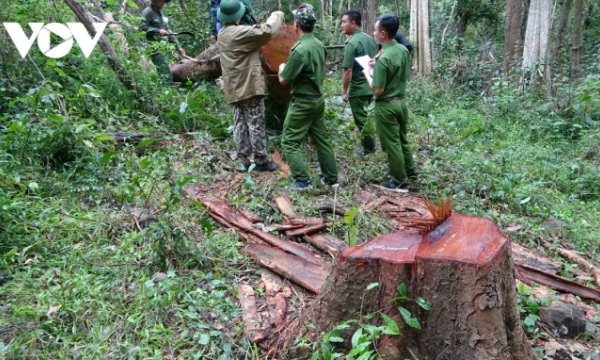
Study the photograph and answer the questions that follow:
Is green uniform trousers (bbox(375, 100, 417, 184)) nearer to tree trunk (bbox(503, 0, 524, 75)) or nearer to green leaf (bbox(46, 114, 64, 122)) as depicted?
green leaf (bbox(46, 114, 64, 122))

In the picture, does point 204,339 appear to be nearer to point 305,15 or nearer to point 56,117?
point 56,117

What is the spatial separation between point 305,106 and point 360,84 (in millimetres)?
1646

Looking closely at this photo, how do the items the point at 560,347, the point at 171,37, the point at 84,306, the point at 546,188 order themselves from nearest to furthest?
the point at 560,347, the point at 84,306, the point at 546,188, the point at 171,37

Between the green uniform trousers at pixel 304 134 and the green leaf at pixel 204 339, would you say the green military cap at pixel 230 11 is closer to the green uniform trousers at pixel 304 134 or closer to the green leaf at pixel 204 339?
the green uniform trousers at pixel 304 134

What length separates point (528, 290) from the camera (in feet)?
10.6

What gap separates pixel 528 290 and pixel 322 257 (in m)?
1.71

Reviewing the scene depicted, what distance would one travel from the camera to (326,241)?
3.88 meters

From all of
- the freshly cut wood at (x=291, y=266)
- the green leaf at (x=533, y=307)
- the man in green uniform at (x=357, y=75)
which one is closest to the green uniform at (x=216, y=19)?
the man in green uniform at (x=357, y=75)

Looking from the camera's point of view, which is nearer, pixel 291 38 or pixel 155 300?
pixel 155 300

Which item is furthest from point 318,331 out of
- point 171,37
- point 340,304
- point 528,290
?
point 171,37

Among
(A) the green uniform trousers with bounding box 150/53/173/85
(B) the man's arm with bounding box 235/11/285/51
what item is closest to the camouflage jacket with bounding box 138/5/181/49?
(A) the green uniform trousers with bounding box 150/53/173/85

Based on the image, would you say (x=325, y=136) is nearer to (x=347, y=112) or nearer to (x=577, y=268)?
(x=347, y=112)

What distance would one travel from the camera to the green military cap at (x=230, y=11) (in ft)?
16.0

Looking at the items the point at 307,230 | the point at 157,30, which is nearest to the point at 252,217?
the point at 307,230
